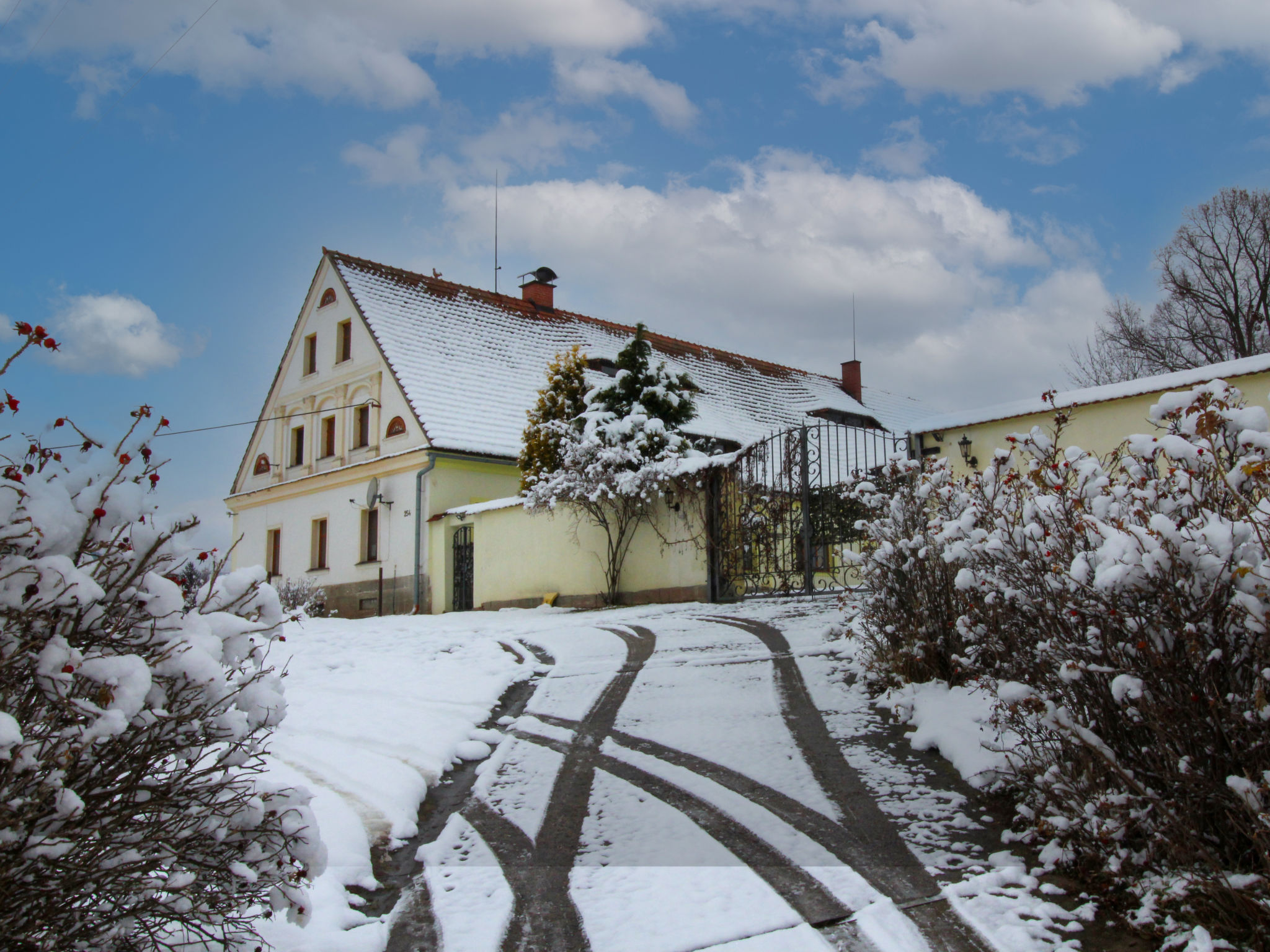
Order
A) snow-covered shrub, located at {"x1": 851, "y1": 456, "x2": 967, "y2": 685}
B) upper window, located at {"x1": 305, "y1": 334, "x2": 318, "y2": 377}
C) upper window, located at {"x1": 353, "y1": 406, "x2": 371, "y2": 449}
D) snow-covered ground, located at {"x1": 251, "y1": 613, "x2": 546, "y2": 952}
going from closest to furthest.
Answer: snow-covered ground, located at {"x1": 251, "y1": 613, "x2": 546, "y2": 952}
snow-covered shrub, located at {"x1": 851, "y1": 456, "x2": 967, "y2": 685}
upper window, located at {"x1": 353, "y1": 406, "x2": 371, "y2": 449}
upper window, located at {"x1": 305, "y1": 334, "x2": 318, "y2": 377}

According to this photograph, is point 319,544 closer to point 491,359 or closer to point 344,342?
point 344,342

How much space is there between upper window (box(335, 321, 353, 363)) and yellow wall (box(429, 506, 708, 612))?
6065mm

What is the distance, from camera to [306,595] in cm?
2109

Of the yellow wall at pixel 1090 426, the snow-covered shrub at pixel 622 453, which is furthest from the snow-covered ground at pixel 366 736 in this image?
the yellow wall at pixel 1090 426

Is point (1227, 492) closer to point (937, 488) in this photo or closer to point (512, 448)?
point (937, 488)

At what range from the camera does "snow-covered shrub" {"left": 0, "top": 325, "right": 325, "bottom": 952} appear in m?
2.16

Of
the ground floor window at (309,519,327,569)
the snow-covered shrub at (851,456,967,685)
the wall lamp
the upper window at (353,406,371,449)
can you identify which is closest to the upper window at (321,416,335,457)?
the upper window at (353,406,371,449)

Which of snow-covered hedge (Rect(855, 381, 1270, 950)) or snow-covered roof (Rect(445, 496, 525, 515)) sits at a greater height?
snow-covered roof (Rect(445, 496, 525, 515))

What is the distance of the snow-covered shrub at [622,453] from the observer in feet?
47.7

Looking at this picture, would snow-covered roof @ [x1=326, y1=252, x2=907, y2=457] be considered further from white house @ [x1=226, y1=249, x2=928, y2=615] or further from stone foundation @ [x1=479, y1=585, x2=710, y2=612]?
stone foundation @ [x1=479, y1=585, x2=710, y2=612]

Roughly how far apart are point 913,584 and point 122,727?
5.17 metres

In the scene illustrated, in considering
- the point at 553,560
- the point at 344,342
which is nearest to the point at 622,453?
the point at 553,560

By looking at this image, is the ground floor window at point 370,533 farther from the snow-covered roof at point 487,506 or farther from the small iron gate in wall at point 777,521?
the small iron gate in wall at point 777,521

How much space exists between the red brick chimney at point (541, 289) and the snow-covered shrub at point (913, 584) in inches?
865
